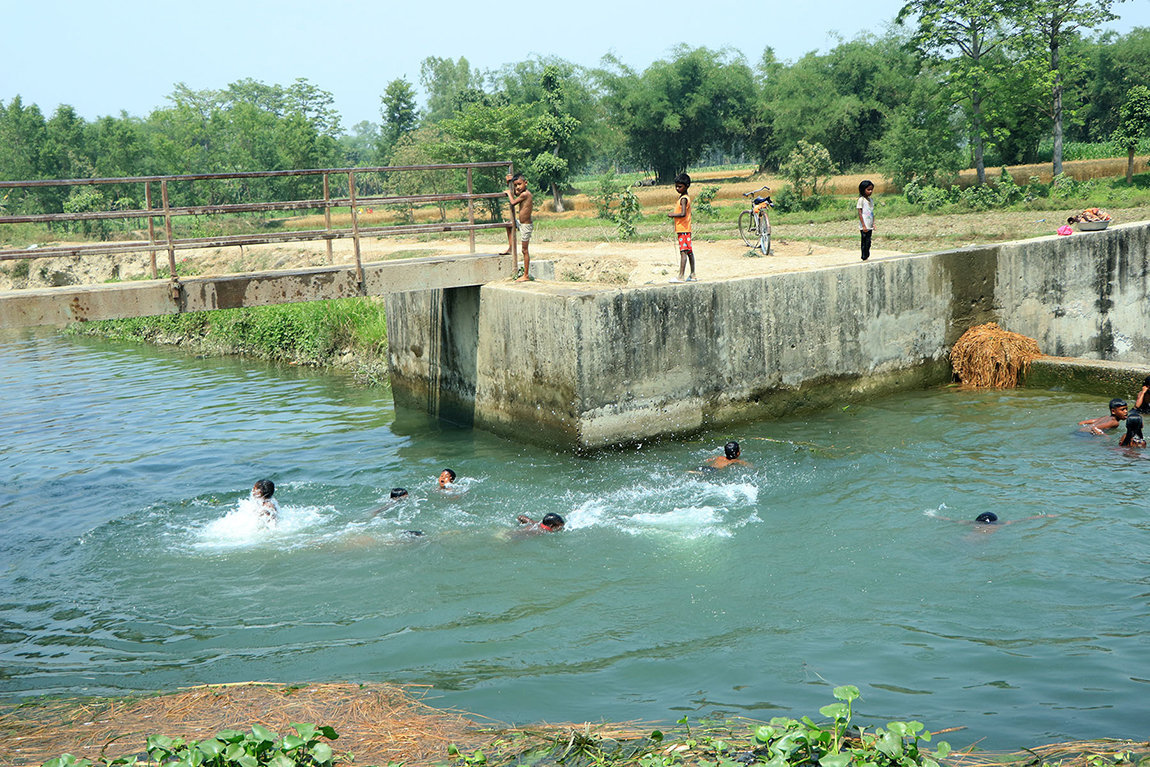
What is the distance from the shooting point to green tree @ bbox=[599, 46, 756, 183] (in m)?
52.6

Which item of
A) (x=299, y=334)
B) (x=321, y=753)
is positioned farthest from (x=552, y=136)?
(x=321, y=753)

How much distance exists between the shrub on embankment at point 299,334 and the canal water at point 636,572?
5696 millimetres

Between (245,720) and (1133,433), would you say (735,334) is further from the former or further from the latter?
(245,720)

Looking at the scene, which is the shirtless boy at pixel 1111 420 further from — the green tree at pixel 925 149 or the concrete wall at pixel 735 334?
the green tree at pixel 925 149

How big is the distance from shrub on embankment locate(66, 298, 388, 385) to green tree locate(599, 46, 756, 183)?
3269 cm

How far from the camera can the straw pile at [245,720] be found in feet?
18.5

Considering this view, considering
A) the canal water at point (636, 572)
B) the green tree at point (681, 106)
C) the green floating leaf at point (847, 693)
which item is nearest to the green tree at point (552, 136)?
the green tree at point (681, 106)

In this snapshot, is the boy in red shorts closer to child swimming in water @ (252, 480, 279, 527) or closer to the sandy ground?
the sandy ground

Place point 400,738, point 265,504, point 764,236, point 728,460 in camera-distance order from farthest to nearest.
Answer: point 764,236, point 728,460, point 265,504, point 400,738

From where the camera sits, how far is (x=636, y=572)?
8836 millimetres

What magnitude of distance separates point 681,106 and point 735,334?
42.6m

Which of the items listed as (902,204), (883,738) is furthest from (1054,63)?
(883,738)

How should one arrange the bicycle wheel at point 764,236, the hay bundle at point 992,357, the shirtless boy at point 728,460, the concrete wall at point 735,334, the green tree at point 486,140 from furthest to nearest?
1. the green tree at point 486,140
2. the bicycle wheel at point 764,236
3. the hay bundle at point 992,357
4. the concrete wall at point 735,334
5. the shirtless boy at point 728,460

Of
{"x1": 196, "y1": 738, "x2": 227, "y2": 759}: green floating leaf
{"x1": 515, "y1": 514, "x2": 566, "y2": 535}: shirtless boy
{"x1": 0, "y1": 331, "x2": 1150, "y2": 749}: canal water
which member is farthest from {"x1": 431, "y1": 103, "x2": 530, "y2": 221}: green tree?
{"x1": 196, "y1": 738, "x2": 227, "y2": 759}: green floating leaf
